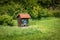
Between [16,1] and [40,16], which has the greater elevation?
[16,1]

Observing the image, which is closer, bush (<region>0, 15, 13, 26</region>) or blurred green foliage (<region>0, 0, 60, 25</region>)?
bush (<region>0, 15, 13, 26</region>)

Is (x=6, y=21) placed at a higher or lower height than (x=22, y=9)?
lower

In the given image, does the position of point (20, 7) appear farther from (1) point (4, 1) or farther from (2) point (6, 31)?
(2) point (6, 31)

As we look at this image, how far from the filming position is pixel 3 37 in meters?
13.1

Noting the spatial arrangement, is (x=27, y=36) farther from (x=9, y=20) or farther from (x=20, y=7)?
(x=20, y=7)

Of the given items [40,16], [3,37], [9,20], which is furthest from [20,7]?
[3,37]

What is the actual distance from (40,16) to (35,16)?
1.27 m

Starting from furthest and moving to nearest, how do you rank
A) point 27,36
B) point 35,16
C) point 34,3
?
point 34,3
point 35,16
point 27,36

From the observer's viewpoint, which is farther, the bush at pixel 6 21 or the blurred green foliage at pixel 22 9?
the blurred green foliage at pixel 22 9

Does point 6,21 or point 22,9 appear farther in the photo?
point 22,9

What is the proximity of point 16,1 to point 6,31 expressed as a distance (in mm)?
10659

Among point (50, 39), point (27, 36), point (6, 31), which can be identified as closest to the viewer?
point (50, 39)

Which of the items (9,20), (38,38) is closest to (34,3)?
(9,20)

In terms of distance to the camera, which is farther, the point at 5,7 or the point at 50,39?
the point at 5,7
